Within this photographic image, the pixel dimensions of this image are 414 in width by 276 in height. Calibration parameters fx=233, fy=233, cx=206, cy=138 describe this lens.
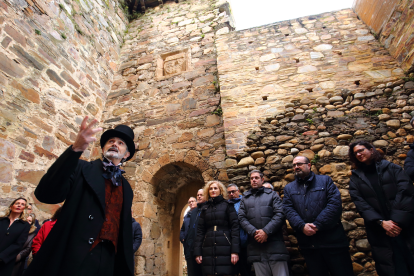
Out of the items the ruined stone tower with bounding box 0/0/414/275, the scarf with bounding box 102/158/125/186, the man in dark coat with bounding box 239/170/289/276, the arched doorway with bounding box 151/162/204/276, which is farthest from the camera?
the arched doorway with bounding box 151/162/204/276

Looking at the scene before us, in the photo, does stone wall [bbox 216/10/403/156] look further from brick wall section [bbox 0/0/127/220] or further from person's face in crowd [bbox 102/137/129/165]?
brick wall section [bbox 0/0/127/220]

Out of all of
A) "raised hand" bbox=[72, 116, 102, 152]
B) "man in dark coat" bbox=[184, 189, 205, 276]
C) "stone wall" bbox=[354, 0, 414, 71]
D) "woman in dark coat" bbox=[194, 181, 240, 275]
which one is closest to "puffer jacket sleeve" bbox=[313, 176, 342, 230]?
"woman in dark coat" bbox=[194, 181, 240, 275]

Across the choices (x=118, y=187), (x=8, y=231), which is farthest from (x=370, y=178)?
(x=8, y=231)

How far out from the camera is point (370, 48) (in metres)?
4.15

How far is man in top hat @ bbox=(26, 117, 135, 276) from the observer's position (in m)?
1.28

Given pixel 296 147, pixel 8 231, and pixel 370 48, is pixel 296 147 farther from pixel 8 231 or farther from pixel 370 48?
pixel 8 231

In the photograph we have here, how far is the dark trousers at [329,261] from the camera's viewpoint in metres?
2.12

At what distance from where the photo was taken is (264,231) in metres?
2.32

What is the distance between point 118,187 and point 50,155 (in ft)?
9.83

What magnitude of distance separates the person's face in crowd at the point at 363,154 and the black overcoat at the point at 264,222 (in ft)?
3.07

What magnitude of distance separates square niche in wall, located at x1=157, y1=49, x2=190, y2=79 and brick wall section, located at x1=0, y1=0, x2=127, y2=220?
4.52ft

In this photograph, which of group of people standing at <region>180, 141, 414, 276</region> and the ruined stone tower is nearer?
group of people standing at <region>180, 141, 414, 276</region>

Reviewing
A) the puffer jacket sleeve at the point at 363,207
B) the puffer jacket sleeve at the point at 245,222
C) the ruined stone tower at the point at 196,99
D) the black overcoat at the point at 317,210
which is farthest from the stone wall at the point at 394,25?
the puffer jacket sleeve at the point at 245,222

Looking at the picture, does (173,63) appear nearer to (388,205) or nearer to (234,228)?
(234,228)
